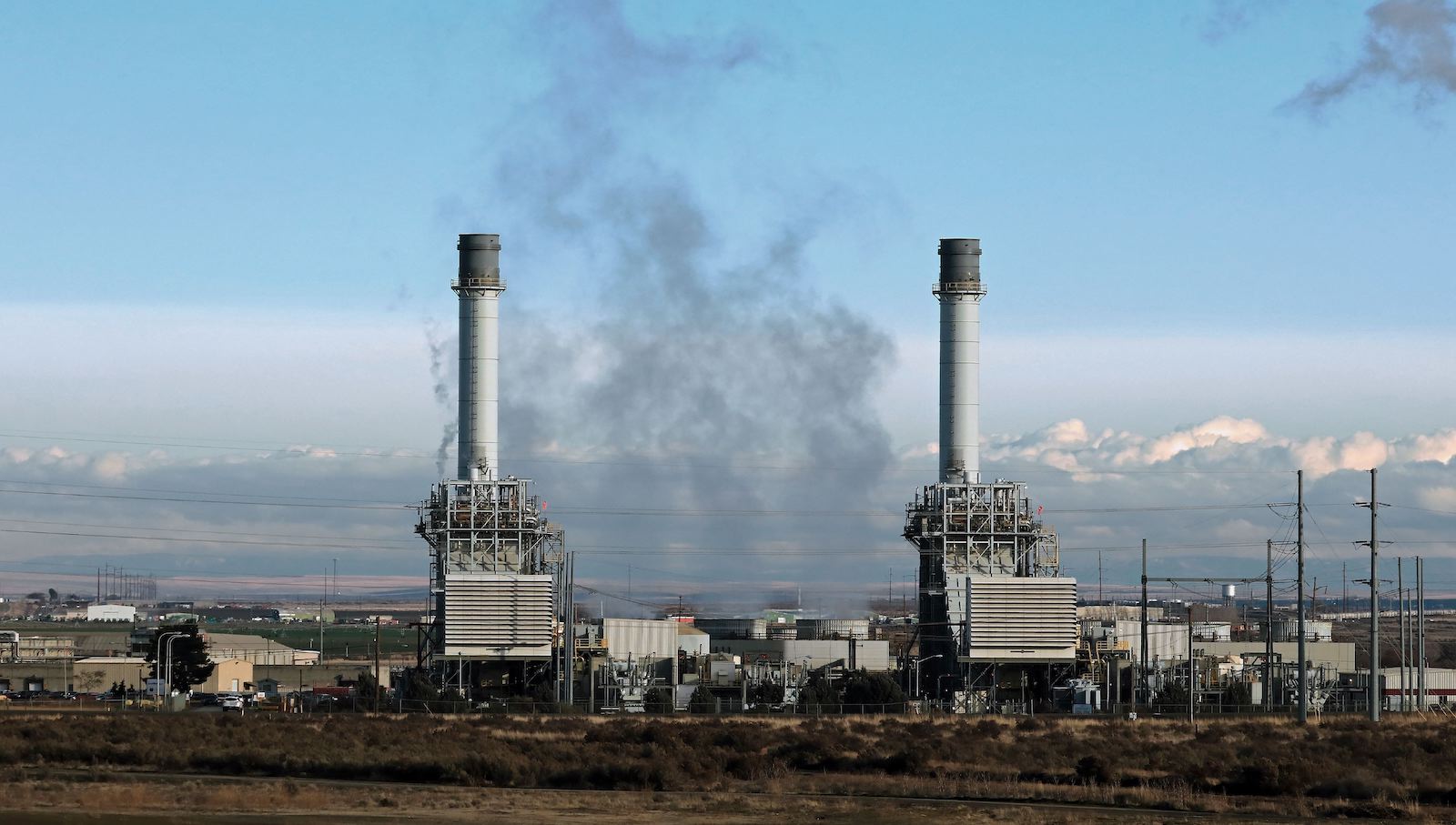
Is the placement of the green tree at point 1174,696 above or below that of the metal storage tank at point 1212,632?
below

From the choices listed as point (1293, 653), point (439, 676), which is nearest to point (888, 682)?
point (439, 676)

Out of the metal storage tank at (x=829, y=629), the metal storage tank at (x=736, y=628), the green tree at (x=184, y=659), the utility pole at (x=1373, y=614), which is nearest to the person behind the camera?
the utility pole at (x=1373, y=614)

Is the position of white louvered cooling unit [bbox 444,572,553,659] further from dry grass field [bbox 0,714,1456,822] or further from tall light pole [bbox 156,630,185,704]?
tall light pole [bbox 156,630,185,704]

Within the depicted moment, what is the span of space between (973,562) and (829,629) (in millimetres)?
25487

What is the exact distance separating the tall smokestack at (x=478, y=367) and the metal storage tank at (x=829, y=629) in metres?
31.3

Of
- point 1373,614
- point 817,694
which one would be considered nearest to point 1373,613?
point 1373,614

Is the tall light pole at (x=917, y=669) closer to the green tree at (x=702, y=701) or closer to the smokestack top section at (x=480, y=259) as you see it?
the green tree at (x=702, y=701)

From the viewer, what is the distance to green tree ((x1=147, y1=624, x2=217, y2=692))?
12962cm

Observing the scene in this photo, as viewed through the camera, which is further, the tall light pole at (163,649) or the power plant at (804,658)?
the tall light pole at (163,649)

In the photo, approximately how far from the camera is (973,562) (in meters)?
113

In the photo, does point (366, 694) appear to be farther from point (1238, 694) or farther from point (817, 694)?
point (1238, 694)

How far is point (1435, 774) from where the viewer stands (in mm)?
58062

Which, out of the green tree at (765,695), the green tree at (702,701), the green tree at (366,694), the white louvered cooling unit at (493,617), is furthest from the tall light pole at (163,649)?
the green tree at (765,695)

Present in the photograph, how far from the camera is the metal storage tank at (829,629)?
135 metres
